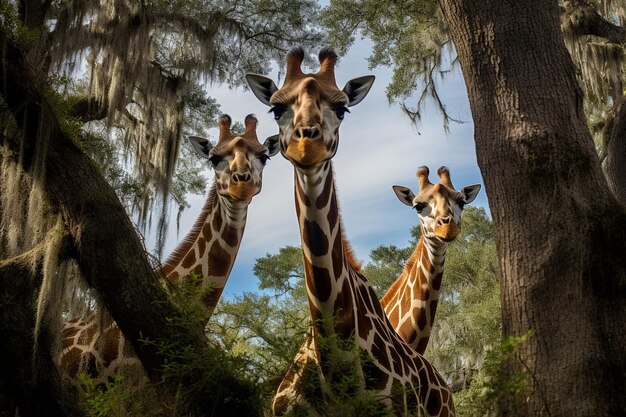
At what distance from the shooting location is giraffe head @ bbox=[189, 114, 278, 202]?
709cm

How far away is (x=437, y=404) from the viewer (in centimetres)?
604

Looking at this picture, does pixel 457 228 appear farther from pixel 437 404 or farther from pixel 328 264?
pixel 328 264

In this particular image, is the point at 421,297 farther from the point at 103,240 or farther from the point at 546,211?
the point at 103,240


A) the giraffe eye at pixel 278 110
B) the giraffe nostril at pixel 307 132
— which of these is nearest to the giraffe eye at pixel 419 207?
the giraffe eye at pixel 278 110

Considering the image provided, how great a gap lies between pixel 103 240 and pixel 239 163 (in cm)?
285

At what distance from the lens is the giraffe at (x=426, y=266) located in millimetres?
7770

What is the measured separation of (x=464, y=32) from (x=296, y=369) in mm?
2623

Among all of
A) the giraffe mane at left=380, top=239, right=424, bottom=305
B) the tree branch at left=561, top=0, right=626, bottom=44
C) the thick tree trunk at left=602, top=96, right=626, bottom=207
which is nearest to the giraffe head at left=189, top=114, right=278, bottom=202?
the giraffe mane at left=380, top=239, right=424, bottom=305

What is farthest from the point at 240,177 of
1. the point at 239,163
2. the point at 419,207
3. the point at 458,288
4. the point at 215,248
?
the point at 458,288

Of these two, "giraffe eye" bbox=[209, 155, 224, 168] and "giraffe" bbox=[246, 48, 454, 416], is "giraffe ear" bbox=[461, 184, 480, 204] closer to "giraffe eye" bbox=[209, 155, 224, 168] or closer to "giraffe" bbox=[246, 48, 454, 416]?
"giraffe eye" bbox=[209, 155, 224, 168]

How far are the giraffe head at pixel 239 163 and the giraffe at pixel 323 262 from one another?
1.77 m

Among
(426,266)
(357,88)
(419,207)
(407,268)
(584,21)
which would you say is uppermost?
(584,21)

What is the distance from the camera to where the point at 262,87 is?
17.7 feet

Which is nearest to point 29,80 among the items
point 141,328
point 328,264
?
point 141,328
